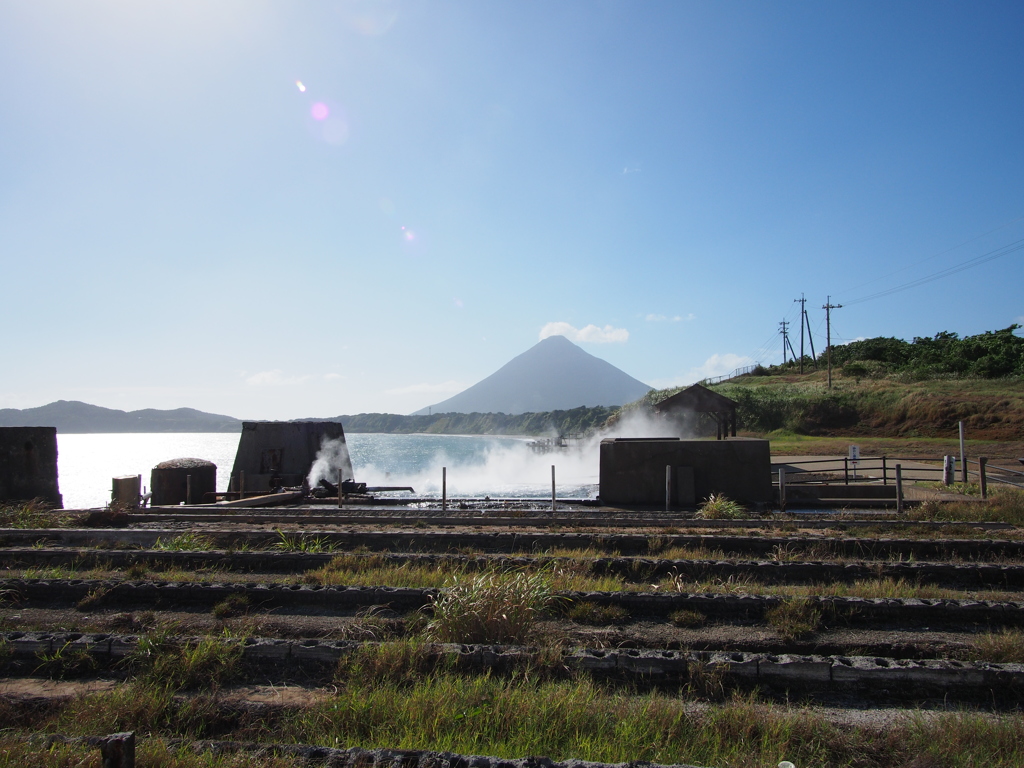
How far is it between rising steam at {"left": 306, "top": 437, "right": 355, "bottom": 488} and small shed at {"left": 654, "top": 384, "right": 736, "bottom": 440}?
1552cm

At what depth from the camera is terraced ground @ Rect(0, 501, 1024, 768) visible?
12.7ft

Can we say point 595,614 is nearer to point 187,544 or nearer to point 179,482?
point 187,544

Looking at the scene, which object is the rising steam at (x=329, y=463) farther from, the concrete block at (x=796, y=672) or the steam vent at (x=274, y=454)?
the concrete block at (x=796, y=672)

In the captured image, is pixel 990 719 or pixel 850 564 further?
pixel 850 564

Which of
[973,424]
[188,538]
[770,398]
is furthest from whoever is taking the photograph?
[770,398]

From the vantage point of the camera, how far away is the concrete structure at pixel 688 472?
16453mm

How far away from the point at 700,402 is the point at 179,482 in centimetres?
2231

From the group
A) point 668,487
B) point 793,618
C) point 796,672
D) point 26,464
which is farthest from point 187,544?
point 668,487

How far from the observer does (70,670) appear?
16.9 ft

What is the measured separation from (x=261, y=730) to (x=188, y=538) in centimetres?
689

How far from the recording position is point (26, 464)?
15.0 metres

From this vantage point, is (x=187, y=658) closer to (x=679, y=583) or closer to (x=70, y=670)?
(x=70, y=670)

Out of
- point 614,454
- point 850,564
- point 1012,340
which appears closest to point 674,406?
point 614,454

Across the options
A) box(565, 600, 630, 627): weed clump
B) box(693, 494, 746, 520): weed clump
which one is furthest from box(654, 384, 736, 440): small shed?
box(565, 600, 630, 627): weed clump
